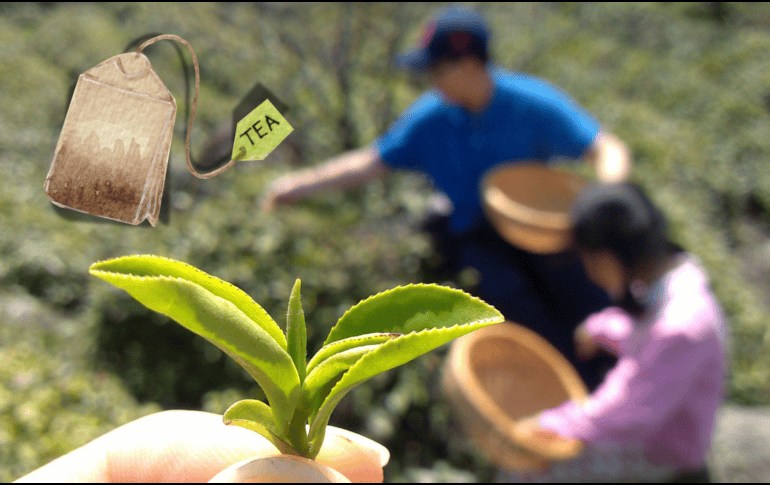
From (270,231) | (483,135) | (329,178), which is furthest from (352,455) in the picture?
(483,135)

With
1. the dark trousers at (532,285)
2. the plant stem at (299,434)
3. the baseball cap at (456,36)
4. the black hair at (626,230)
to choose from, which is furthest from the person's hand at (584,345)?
the plant stem at (299,434)

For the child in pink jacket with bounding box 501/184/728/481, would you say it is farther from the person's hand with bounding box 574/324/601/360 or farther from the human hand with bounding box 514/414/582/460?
the person's hand with bounding box 574/324/601/360

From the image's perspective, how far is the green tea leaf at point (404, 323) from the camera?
24.8 inches

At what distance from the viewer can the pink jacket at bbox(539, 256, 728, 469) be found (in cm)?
185

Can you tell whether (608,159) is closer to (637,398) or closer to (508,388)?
(637,398)

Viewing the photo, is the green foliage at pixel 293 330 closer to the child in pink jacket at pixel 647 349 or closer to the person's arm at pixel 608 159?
the child in pink jacket at pixel 647 349

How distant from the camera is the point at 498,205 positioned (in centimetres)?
242

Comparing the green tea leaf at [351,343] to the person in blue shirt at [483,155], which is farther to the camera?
the person in blue shirt at [483,155]

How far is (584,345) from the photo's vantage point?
271 centimetres

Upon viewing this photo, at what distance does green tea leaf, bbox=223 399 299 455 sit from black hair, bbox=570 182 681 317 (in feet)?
5.16

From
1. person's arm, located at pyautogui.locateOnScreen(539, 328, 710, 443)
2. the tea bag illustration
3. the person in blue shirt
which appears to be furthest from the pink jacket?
the tea bag illustration

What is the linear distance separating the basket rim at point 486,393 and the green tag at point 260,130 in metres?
1.62

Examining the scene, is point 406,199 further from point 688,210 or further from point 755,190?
point 755,190

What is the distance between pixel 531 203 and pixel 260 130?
2.66 m
